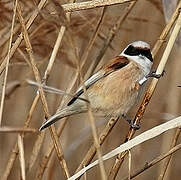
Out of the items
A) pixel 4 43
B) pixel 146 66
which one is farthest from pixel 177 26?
pixel 4 43

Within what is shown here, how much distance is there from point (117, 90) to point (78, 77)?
0.19 m

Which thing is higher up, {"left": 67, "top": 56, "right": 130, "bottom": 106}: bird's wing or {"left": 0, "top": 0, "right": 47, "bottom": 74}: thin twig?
{"left": 0, "top": 0, "right": 47, "bottom": 74}: thin twig

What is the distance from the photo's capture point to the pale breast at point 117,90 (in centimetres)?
126

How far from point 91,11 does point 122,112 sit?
0.43 m

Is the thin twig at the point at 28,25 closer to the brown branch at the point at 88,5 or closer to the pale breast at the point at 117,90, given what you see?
the brown branch at the point at 88,5

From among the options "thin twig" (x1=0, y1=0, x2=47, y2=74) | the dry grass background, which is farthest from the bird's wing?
"thin twig" (x1=0, y1=0, x2=47, y2=74)

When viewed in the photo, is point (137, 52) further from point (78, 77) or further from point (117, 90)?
point (78, 77)

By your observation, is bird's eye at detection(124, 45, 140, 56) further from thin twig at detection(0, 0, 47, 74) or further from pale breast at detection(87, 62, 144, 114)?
thin twig at detection(0, 0, 47, 74)

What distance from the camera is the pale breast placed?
4.14ft

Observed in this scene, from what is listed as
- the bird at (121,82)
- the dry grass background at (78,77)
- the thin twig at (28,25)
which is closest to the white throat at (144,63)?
the bird at (121,82)

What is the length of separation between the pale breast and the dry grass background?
0.47 feet

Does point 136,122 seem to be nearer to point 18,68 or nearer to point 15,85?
point 15,85

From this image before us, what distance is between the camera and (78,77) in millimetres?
1420

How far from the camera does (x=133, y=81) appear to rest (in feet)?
4.14
